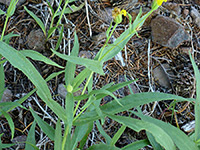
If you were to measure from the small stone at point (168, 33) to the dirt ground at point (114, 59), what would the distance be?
1.1 inches

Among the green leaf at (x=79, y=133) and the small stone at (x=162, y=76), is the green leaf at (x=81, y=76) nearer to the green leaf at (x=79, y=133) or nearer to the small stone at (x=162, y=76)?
the green leaf at (x=79, y=133)

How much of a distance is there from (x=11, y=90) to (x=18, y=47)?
0.21 m

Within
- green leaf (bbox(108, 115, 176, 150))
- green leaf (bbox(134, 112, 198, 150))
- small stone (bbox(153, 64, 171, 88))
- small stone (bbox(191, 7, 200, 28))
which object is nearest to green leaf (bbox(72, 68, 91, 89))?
green leaf (bbox(108, 115, 176, 150))

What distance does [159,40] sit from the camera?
140 centimetres

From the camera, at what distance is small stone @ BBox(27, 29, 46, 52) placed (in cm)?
123

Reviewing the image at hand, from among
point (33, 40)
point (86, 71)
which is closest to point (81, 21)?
point (33, 40)

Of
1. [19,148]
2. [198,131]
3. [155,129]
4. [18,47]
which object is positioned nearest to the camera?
[155,129]

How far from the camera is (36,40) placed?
4.04ft

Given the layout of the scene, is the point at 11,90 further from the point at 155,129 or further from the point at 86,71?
the point at 155,129

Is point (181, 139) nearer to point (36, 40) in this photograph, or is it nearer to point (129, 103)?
point (129, 103)

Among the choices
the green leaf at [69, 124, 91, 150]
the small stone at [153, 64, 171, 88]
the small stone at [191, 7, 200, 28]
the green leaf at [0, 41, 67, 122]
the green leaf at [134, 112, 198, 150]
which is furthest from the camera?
the small stone at [191, 7, 200, 28]

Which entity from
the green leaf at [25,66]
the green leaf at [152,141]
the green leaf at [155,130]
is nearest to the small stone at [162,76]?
the green leaf at [152,141]

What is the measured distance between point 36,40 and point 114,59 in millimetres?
410

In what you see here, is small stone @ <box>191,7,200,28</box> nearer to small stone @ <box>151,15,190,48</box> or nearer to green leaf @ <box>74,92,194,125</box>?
small stone @ <box>151,15,190,48</box>
